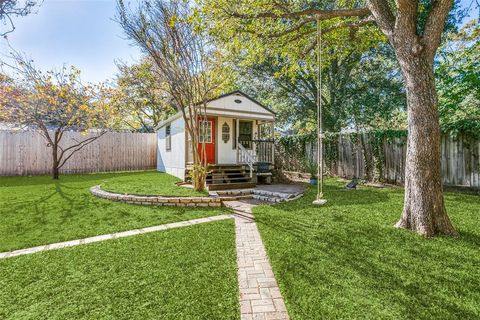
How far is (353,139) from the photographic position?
10078 mm

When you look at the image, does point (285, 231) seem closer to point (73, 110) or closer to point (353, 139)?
point (353, 139)

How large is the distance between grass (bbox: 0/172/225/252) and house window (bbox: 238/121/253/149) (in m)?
5.43

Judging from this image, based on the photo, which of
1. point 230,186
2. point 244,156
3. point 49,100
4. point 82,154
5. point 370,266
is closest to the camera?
point 370,266

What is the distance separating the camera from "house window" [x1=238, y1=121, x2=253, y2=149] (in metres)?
11.0

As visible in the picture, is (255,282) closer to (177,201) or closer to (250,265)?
(250,265)

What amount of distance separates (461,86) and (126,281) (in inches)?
404

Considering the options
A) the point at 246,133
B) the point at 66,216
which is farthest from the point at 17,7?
the point at 246,133

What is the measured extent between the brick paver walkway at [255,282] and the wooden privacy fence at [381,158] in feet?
21.5

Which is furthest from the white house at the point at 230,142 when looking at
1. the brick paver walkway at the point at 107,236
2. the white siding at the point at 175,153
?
the brick paver walkway at the point at 107,236

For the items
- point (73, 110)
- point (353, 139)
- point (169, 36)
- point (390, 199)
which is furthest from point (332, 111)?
point (73, 110)

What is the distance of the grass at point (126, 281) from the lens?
221 centimetres

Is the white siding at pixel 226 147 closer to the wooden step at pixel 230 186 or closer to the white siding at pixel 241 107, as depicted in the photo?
the white siding at pixel 241 107

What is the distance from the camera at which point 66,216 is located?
5.27 m

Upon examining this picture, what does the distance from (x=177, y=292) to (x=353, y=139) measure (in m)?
9.36
